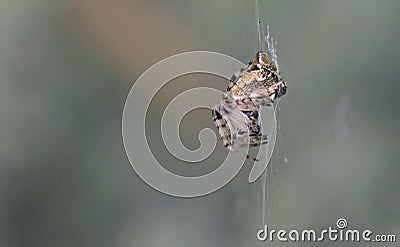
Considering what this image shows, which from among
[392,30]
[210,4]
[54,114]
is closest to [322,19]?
[392,30]

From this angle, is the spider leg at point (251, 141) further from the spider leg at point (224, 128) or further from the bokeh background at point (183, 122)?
the bokeh background at point (183, 122)

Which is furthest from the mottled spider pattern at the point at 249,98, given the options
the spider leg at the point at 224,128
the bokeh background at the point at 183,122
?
the bokeh background at the point at 183,122

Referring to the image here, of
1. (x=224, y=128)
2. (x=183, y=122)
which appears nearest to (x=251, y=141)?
(x=224, y=128)

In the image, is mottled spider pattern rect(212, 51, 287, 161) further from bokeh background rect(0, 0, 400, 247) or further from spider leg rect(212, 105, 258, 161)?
bokeh background rect(0, 0, 400, 247)

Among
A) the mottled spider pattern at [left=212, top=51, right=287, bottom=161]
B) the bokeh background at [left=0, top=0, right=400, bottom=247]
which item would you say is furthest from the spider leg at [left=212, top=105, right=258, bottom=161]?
the bokeh background at [left=0, top=0, right=400, bottom=247]

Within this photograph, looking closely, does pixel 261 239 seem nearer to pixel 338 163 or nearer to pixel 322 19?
pixel 338 163
